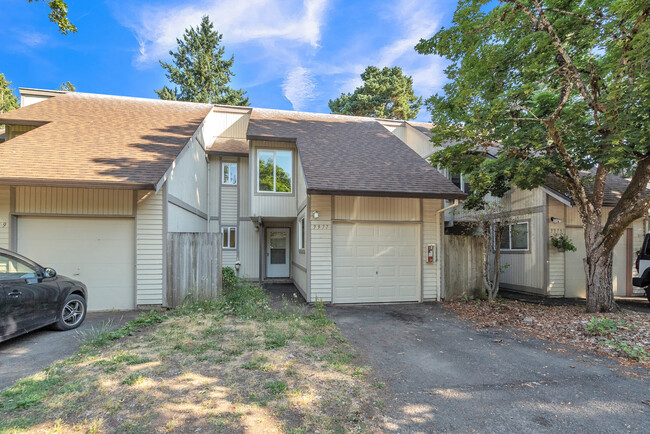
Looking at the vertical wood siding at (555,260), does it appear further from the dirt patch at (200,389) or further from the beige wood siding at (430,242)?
the dirt patch at (200,389)

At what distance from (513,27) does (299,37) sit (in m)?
9.82

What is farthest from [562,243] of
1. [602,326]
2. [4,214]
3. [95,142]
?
[4,214]

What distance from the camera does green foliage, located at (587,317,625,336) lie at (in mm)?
5395

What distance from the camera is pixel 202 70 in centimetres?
2631

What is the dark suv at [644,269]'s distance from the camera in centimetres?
852

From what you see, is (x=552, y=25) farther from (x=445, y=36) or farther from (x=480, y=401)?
(x=480, y=401)

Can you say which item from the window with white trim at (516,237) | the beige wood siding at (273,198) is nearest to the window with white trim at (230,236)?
the beige wood siding at (273,198)

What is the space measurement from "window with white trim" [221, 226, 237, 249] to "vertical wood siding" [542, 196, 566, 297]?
454 inches

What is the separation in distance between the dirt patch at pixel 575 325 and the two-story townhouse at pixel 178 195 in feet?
5.80

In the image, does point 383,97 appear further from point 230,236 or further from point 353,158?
point 230,236

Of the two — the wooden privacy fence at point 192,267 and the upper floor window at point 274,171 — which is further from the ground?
the upper floor window at point 274,171

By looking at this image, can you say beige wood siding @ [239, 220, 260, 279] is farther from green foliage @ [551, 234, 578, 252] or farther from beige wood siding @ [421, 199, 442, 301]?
green foliage @ [551, 234, 578, 252]

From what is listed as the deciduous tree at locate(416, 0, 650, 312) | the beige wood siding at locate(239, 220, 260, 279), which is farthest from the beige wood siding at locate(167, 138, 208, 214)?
the deciduous tree at locate(416, 0, 650, 312)

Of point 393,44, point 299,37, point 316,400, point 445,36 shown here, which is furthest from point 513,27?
point 299,37
